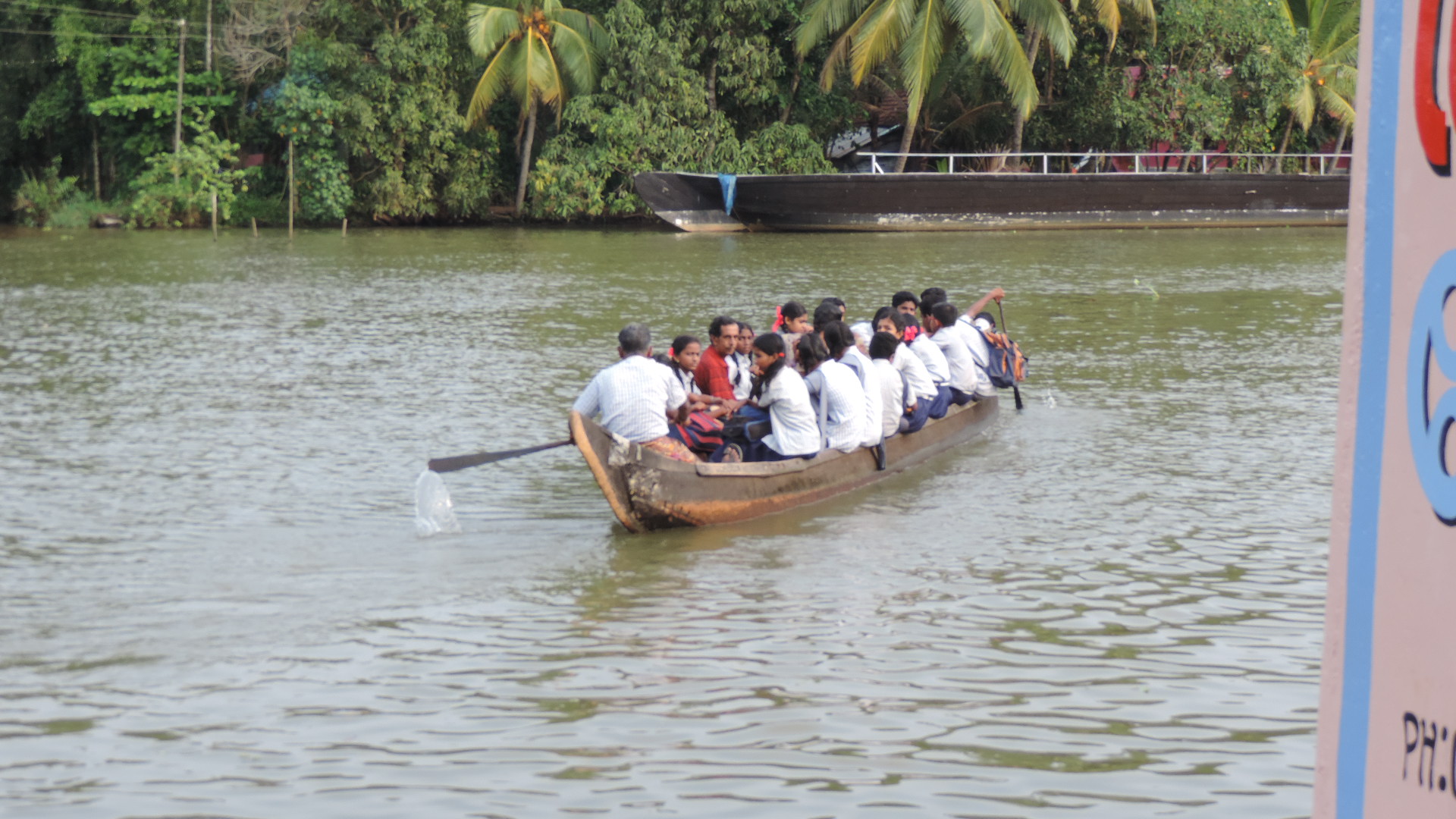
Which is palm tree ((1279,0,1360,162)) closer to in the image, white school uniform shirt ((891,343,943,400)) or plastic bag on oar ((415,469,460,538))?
white school uniform shirt ((891,343,943,400))

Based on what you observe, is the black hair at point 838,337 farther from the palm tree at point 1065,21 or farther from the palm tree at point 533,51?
the palm tree at point 533,51

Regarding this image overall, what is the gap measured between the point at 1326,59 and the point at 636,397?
30500 millimetres

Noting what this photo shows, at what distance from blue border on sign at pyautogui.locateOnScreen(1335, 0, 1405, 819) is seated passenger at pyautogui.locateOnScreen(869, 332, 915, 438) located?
823cm

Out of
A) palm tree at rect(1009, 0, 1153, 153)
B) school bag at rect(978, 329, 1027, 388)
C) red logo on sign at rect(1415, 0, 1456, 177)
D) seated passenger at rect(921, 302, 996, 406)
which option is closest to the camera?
red logo on sign at rect(1415, 0, 1456, 177)

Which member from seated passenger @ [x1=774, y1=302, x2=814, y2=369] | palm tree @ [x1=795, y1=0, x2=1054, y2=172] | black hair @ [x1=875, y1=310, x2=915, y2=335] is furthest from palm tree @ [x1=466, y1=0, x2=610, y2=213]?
black hair @ [x1=875, y1=310, x2=915, y2=335]

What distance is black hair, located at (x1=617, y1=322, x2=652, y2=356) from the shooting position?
8805 mm

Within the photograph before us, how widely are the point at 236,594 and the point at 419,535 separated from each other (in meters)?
1.33

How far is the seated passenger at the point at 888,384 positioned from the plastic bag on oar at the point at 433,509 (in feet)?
9.42

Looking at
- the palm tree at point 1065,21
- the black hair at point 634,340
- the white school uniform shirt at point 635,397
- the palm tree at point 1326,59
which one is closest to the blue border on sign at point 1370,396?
the white school uniform shirt at point 635,397

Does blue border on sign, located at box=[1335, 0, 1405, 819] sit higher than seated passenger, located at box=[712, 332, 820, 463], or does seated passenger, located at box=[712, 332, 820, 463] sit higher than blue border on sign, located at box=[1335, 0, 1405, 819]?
blue border on sign, located at box=[1335, 0, 1405, 819]

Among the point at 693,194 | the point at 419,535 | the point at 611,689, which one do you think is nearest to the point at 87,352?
the point at 419,535

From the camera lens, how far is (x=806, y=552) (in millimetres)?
8266

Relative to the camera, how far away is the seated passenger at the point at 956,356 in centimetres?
1155

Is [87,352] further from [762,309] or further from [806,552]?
[806,552]
